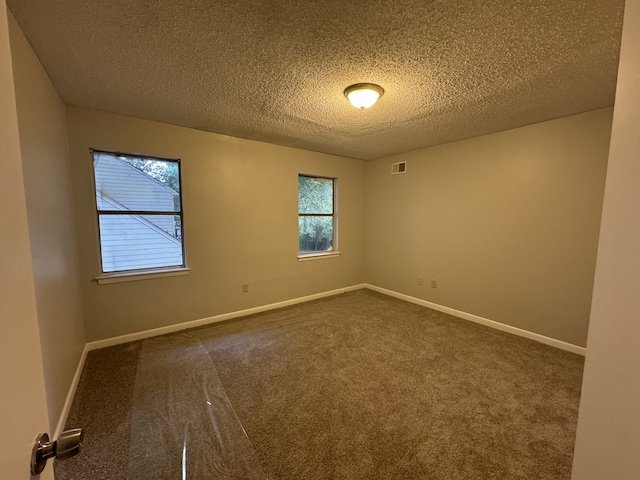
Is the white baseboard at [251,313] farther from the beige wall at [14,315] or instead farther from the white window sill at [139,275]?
the beige wall at [14,315]

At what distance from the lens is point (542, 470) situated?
4.56 ft

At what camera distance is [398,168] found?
4117 millimetres

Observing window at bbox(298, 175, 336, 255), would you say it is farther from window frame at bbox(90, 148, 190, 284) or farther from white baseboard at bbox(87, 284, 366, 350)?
window frame at bbox(90, 148, 190, 284)

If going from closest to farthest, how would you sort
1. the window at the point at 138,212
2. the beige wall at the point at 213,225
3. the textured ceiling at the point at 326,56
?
the textured ceiling at the point at 326,56, the beige wall at the point at 213,225, the window at the point at 138,212

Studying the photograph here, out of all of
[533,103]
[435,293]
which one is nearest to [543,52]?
[533,103]

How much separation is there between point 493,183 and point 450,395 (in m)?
2.41

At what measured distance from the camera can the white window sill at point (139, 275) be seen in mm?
2570

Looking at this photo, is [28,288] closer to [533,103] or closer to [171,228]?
[171,228]

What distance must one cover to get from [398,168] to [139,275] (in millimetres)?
3756

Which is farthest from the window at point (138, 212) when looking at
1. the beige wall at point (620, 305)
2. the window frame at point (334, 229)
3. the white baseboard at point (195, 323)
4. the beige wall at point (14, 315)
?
the beige wall at point (620, 305)

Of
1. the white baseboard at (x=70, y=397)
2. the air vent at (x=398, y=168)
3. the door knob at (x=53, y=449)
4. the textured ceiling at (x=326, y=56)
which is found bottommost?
the white baseboard at (x=70, y=397)

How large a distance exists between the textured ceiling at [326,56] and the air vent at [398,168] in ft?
4.46

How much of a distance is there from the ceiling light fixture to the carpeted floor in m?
2.24

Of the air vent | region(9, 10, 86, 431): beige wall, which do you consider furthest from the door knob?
the air vent
